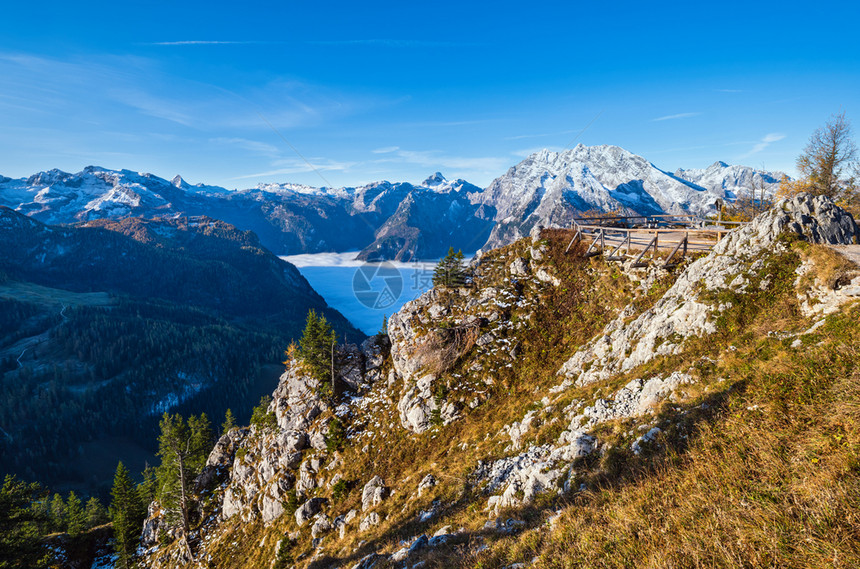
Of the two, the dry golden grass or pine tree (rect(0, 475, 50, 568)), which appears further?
pine tree (rect(0, 475, 50, 568))

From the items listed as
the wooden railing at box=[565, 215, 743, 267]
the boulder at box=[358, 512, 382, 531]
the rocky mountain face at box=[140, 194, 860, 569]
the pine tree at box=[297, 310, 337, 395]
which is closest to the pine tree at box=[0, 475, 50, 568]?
the rocky mountain face at box=[140, 194, 860, 569]

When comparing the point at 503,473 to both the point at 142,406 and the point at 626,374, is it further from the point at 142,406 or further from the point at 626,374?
the point at 142,406

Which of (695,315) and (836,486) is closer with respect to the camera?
(836,486)

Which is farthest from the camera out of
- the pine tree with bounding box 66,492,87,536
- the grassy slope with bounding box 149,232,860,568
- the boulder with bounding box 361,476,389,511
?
the pine tree with bounding box 66,492,87,536

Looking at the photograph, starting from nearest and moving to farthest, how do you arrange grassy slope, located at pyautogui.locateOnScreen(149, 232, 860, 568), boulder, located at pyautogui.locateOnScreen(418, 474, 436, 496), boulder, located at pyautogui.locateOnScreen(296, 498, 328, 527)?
grassy slope, located at pyautogui.locateOnScreen(149, 232, 860, 568) < boulder, located at pyautogui.locateOnScreen(418, 474, 436, 496) < boulder, located at pyautogui.locateOnScreen(296, 498, 328, 527)

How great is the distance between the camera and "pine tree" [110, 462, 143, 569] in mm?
49650

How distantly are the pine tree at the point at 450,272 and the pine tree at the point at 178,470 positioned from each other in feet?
126

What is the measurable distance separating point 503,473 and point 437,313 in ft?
62.4

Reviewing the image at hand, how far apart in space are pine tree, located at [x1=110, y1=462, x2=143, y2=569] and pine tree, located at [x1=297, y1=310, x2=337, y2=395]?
143 ft

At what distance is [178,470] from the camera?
45.1 metres

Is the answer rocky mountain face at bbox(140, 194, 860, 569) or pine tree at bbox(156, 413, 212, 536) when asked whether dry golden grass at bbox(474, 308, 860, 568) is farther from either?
pine tree at bbox(156, 413, 212, 536)

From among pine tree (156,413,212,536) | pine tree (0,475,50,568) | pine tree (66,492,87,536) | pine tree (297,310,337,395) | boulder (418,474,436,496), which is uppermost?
pine tree (297,310,337,395)

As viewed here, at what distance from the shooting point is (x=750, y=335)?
14.4 metres

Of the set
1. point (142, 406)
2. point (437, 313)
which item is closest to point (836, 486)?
point (437, 313)
